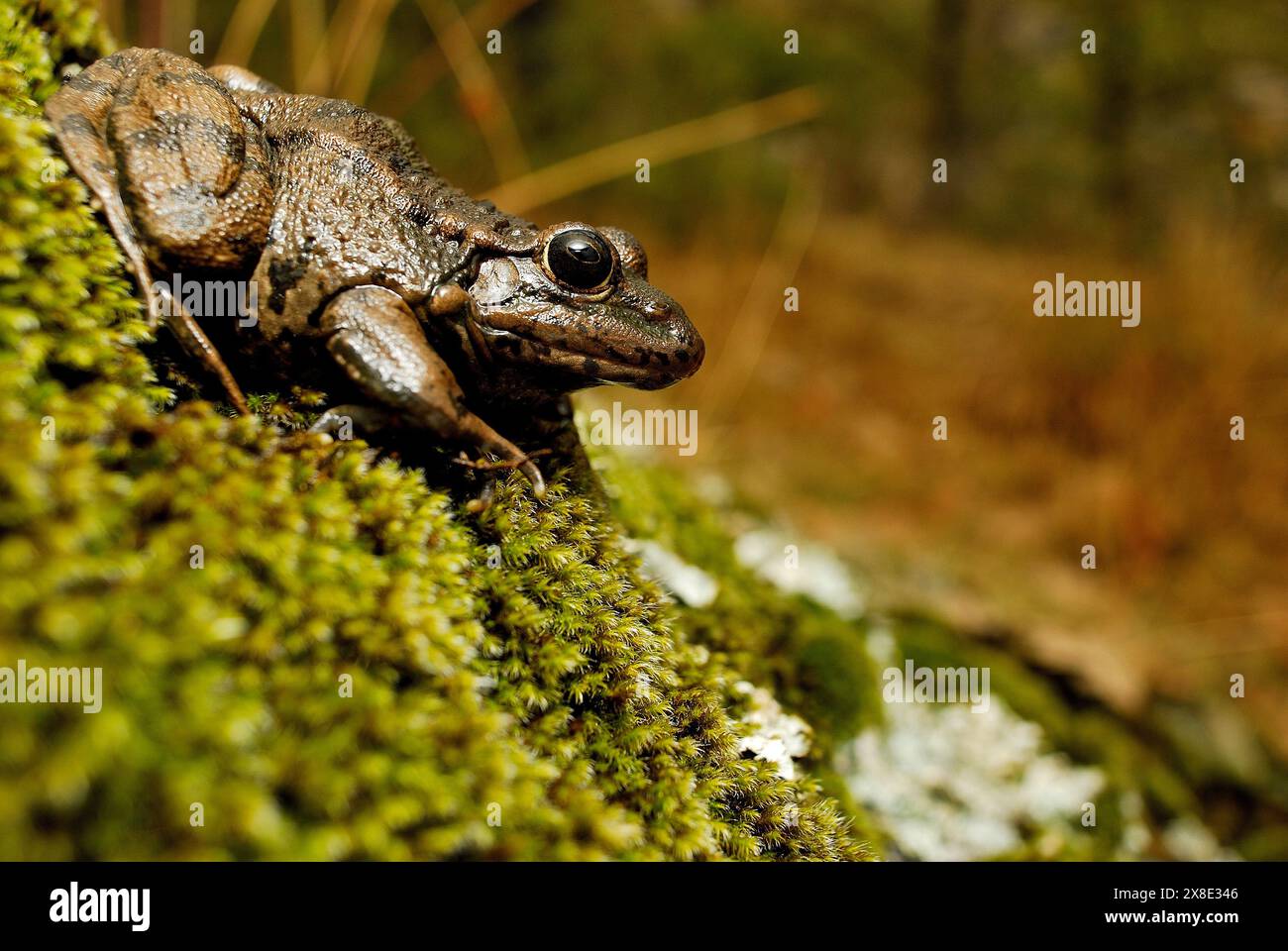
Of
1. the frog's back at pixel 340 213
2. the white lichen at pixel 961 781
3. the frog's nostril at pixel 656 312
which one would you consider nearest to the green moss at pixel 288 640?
the frog's back at pixel 340 213

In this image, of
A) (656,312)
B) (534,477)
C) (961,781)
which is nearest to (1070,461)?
(961,781)

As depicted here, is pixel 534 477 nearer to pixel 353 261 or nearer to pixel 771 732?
pixel 353 261

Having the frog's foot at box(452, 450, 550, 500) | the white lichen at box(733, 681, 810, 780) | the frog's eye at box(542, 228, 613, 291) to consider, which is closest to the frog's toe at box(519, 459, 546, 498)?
the frog's foot at box(452, 450, 550, 500)

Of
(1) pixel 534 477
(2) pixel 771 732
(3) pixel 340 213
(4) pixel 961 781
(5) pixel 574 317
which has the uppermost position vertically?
(3) pixel 340 213

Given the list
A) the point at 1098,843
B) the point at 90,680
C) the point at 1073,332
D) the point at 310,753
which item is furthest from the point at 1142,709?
the point at 90,680

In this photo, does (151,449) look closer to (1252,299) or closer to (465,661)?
(465,661)

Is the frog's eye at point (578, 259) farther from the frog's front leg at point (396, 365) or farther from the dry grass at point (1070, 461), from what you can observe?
the dry grass at point (1070, 461)

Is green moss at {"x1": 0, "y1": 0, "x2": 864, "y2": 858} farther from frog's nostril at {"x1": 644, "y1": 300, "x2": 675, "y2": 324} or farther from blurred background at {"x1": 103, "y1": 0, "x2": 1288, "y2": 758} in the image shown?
blurred background at {"x1": 103, "y1": 0, "x2": 1288, "y2": 758}
